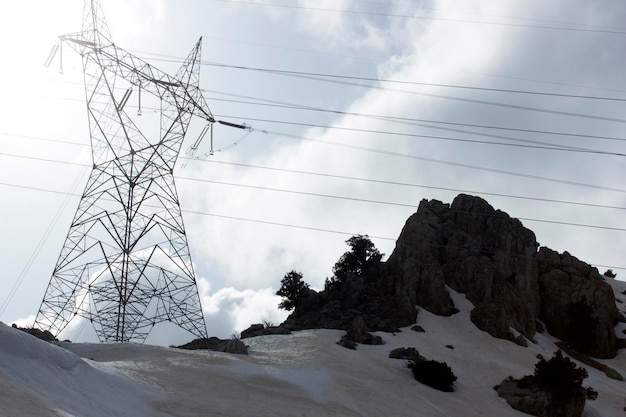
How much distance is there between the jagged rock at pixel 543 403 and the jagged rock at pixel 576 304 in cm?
2834

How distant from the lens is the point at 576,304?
6031 centimetres

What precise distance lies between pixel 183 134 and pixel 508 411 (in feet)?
106

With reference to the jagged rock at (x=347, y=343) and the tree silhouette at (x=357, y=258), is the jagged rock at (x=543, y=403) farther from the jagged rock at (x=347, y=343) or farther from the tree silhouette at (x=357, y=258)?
the tree silhouette at (x=357, y=258)

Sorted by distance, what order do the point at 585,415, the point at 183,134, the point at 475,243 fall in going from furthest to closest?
the point at 475,243 < the point at 183,134 < the point at 585,415

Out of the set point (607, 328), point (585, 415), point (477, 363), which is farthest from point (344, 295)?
point (607, 328)

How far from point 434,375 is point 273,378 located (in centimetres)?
1342

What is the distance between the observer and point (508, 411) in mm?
32000

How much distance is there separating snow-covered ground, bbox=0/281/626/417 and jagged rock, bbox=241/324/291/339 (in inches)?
130

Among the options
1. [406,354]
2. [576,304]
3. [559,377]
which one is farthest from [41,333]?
[576,304]

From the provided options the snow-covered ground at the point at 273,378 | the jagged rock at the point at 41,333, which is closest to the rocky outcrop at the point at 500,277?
the snow-covered ground at the point at 273,378

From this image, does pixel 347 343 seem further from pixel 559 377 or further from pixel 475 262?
pixel 475 262

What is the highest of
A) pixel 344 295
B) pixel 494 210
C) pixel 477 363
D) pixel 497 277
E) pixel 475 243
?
pixel 494 210

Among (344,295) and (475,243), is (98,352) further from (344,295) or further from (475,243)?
(475,243)

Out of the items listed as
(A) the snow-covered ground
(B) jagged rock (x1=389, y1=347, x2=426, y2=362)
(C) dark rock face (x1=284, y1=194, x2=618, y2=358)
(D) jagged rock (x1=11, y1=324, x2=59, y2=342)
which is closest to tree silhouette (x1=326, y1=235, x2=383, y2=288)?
(C) dark rock face (x1=284, y1=194, x2=618, y2=358)
